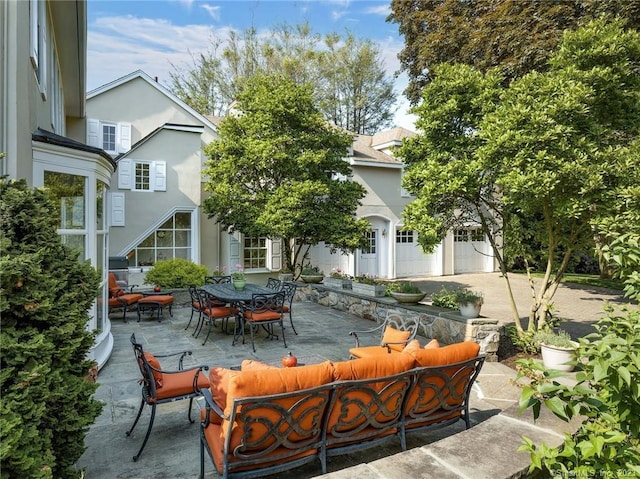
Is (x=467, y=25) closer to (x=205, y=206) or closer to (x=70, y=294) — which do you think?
(x=205, y=206)

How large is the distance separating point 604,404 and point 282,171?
11425 millimetres

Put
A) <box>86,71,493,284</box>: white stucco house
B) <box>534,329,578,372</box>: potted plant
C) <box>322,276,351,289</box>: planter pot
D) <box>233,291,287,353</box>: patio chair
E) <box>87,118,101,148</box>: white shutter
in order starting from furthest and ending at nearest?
<box>87,118,101,148</box>: white shutter
<box>86,71,493,284</box>: white stucco house
<box>322,276,351,289</box>: planter pot
<box>233,291,287,353</box>: patio chair
<box>534,329,578,372</box>: potted plant

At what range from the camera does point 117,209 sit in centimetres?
1250

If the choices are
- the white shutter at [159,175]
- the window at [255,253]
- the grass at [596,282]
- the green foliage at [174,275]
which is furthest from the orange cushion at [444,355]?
the grass at [596,282]

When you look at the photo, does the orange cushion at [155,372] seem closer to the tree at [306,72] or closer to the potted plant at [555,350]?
the potted plant at [555,350]

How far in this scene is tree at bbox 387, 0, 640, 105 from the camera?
10.5 m

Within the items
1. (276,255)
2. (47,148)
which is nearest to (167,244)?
(276,255)

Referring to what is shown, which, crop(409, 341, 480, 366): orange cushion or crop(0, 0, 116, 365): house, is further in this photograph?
crop(0, 0, 116, 365): house

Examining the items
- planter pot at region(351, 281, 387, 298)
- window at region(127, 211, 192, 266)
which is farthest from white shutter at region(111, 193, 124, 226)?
planter pot at region(351, 281, 387, 298)

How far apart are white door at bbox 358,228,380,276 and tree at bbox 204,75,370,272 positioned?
15.4ft

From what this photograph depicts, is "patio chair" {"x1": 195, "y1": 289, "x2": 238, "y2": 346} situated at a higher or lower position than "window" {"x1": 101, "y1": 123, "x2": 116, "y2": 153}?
lower

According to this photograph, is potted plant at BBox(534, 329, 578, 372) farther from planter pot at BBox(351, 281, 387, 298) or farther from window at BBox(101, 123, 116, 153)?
window at BBox(101, 123, 116, 153)

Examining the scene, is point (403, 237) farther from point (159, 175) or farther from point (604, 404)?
point (604, 404)

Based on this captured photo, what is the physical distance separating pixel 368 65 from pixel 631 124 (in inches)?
860
